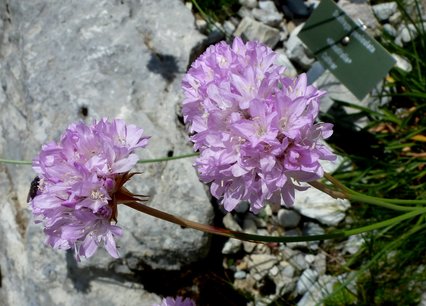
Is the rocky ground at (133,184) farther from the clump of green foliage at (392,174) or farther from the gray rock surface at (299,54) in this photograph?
the gray rock surface at (299,54)

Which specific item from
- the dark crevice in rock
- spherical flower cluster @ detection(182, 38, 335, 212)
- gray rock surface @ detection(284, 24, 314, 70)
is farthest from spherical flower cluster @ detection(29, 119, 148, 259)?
gray rock surface @ detection(284, 24, 314, 70)

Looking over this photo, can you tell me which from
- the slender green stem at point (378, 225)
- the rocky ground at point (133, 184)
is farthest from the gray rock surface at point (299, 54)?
the slender green stem at point (378, 225)

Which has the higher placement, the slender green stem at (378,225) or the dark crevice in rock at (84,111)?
the slender green stem at (378,225)

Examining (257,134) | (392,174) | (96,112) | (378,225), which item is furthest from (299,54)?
(257,134)

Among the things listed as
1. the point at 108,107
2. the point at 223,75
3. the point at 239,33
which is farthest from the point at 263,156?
the point at 239,33

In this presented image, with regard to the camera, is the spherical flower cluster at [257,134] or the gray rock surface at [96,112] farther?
the gray rock surface at [96,112]

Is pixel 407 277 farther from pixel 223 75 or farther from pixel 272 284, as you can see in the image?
pixel 223 75

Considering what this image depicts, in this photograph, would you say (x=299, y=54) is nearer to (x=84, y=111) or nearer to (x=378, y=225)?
(x=84, y=111)
